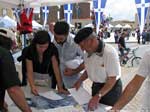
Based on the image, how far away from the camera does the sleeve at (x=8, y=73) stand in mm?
2330

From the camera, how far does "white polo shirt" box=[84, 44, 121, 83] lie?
3006mm

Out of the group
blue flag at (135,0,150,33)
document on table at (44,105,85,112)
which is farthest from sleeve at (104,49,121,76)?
blue flag at (135,0,150,33)

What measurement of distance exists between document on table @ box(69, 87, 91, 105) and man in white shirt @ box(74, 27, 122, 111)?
0.26ft

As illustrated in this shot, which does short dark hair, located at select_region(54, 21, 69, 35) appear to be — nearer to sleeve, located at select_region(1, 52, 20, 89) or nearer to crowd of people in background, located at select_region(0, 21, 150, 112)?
crowd of people in background, located at select_region(0, 21, 150, 112)

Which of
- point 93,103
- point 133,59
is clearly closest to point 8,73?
point 93,103

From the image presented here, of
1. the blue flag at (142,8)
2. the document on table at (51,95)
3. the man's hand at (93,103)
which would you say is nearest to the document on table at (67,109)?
the man's hand at (93,103)

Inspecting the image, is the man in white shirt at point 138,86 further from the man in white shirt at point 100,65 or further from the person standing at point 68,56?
the person standing at point 68,56

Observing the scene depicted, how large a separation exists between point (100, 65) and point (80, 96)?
0.31 metres

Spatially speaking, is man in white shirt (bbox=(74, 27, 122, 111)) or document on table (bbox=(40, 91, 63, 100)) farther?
document on table (bbox=(40, 91, 63, 100))

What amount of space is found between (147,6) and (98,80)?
6624mm

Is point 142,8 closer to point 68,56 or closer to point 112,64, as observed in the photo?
point 68,56

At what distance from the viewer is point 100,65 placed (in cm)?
308

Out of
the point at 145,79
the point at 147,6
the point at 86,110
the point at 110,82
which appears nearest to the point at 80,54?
the point at 110,82

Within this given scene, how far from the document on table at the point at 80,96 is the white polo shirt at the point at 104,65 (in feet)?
0.52
